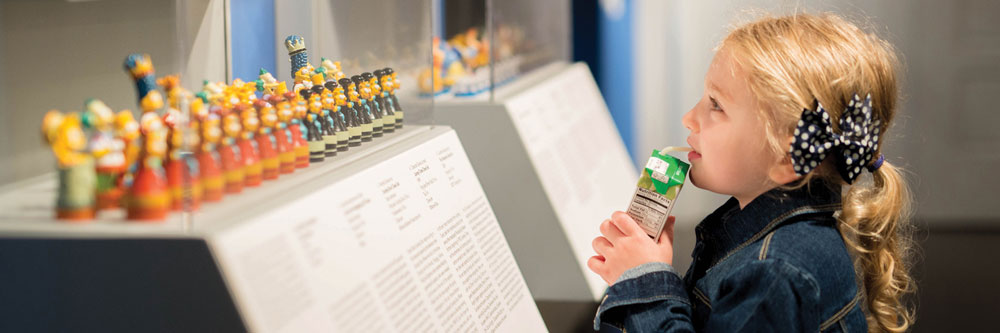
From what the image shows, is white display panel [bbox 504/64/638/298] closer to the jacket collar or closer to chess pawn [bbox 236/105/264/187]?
the jacket collar

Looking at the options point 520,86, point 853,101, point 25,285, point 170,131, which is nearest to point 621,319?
point 853,101

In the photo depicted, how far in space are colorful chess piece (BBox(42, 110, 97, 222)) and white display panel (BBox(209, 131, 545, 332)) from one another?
16 cm

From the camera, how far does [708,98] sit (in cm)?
151

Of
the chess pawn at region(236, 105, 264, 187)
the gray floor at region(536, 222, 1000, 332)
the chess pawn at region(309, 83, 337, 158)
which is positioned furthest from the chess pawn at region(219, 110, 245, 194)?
the gray floor at region(536, 222, 1000, 332)

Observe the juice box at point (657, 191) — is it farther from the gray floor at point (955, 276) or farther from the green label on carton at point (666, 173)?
the gray floor at point (955, 276)

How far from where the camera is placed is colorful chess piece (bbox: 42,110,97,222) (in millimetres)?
1043

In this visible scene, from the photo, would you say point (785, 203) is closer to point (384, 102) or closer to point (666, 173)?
point (666, 173)

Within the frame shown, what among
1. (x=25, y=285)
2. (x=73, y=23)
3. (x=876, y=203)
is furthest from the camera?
(x=876, y=203)

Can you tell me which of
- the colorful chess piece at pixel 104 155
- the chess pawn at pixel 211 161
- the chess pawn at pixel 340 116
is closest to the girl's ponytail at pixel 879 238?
the chess pawn at pixel 340 116

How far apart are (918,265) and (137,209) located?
12.7ft

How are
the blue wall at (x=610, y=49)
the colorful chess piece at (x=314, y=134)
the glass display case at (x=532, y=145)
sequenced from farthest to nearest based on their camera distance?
the blue wall at (x=610, y=49), the glass display case at (x=532, y=145), the colorful chess piece at (x=314, y=134)

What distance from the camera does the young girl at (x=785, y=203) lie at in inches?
53.2

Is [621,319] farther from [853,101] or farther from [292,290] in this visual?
[292,290]

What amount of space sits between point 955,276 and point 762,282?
3224 millimetres
